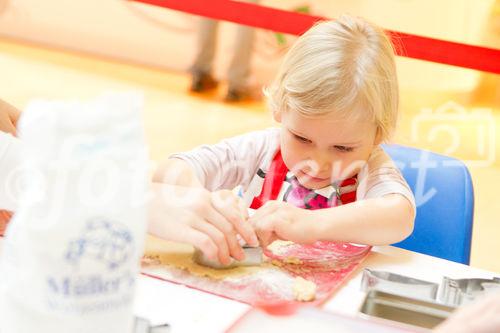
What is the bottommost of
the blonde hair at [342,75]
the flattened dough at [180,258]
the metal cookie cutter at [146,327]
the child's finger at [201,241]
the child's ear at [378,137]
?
the metal cookie cutter at [146,327]

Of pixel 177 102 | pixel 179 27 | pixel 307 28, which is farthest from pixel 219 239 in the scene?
pixel 179 27

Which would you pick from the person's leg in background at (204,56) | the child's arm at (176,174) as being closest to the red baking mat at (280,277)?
the child's arm at (176,174)

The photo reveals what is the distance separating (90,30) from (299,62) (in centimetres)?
386

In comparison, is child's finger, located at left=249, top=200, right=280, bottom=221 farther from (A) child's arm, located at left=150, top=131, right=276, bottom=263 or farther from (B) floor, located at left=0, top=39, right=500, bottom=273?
(B) floor, located at left=0, top=39, right=500, bottom=273

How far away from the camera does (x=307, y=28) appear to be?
7.66 feet

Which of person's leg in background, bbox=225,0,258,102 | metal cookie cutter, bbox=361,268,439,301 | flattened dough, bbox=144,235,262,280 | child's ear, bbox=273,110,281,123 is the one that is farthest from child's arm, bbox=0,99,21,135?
person's leg in background, bbox=225,0,258,102

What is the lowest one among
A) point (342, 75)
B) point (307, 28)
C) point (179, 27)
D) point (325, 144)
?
point (325, 144)

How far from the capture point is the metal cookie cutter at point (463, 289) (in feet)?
3.00

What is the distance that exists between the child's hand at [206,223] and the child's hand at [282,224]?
4 centimetres

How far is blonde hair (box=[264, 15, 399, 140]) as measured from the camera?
1233mm

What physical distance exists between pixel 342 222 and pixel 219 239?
0.78 feet

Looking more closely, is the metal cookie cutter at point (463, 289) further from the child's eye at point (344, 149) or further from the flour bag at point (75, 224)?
the flour bag at point (75, 224)

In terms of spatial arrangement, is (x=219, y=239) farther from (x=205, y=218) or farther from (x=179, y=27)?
(x=179, y=27)

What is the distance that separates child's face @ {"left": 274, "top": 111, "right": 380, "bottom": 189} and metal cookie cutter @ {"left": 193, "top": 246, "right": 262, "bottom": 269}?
0.32 meters
